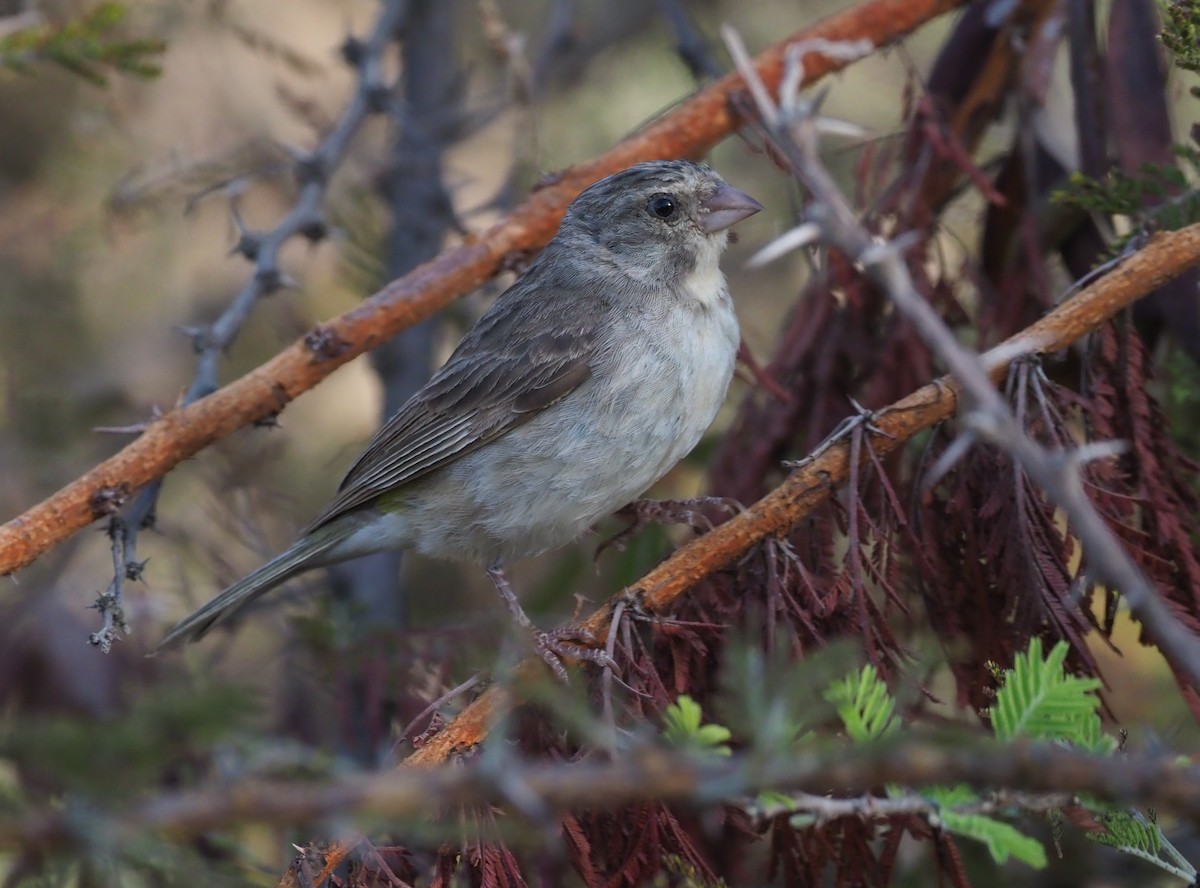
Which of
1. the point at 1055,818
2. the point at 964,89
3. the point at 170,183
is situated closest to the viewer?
the point at 1055,818

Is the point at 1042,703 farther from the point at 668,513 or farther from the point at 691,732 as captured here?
the point at 668,513

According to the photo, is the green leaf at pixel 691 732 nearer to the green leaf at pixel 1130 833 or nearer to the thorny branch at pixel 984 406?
the thorny branch at pixel 984 406

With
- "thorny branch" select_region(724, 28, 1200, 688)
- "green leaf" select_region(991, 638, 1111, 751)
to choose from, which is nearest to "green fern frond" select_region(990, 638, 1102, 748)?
"green leaf" select_region(991, 638, 1111, 751)

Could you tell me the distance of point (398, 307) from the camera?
325 cm

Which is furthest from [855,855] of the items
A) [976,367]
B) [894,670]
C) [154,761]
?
[154,761]

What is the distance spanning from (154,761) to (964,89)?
11.0 ft

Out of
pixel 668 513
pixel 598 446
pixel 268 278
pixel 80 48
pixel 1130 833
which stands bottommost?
pixel 1130 833

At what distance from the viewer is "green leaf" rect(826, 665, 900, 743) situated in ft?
5.45

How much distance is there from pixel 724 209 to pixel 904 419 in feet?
5.26

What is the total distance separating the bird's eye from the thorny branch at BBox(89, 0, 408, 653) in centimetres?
95

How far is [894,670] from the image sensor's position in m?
2.42

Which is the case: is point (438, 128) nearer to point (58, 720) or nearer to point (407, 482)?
point (407, 482)

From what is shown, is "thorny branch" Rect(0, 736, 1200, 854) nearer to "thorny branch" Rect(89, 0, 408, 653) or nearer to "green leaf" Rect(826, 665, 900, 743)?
"green leaf" Rect(826, 665, 900, 743)

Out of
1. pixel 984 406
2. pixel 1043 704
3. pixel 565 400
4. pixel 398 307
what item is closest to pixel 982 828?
pixel 1043 704
